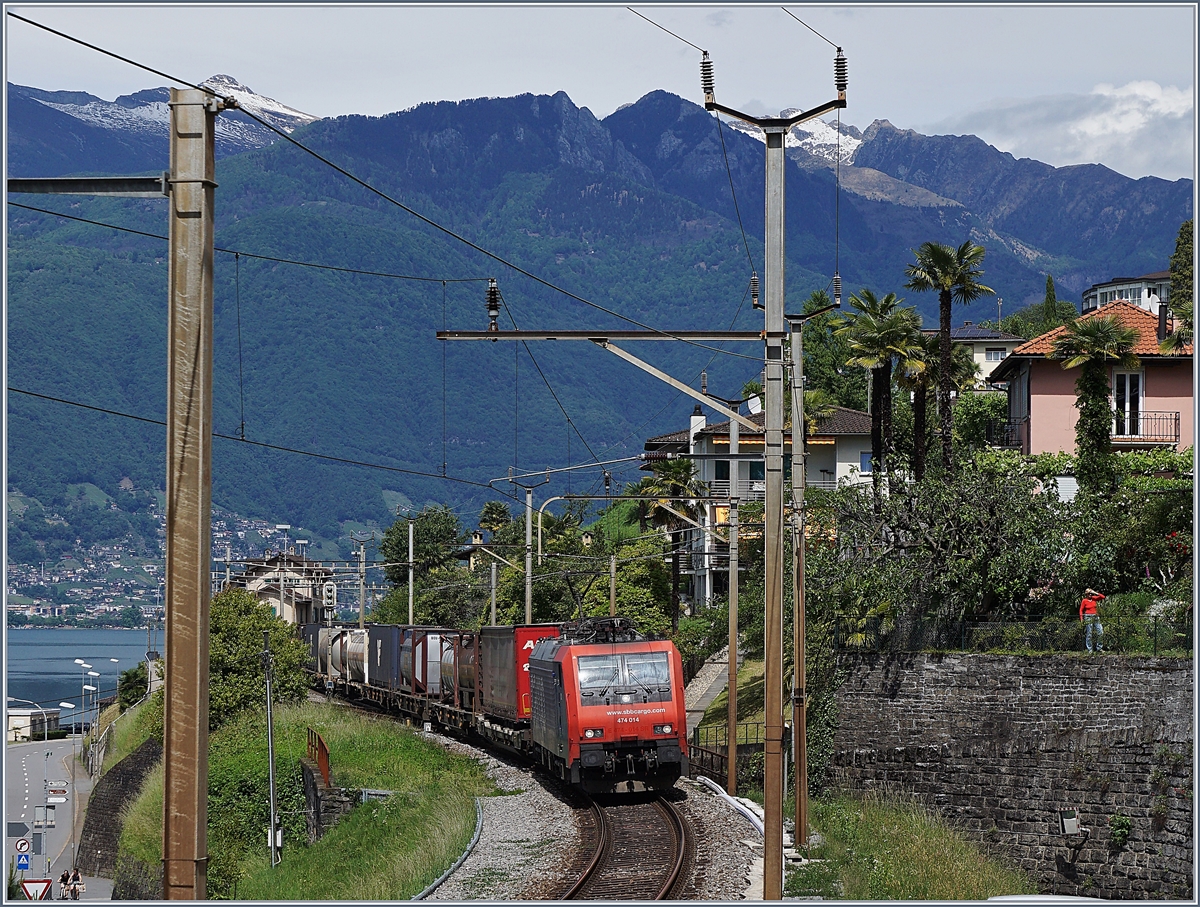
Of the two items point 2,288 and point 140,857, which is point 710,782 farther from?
point 140,857

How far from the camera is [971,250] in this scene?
50.4 meters

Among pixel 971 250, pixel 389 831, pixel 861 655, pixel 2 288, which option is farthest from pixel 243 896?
pixel 971 250

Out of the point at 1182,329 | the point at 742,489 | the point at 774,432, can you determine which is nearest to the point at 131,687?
the point at 742,489

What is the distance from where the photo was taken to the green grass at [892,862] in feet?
69.9

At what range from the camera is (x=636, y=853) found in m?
23.1

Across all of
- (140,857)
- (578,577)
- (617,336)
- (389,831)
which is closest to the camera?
(617,336)

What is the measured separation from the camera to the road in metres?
57.6

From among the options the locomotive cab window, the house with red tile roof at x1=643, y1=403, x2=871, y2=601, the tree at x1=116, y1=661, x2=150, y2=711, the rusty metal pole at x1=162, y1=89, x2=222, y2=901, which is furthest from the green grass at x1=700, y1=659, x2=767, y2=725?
the tree at x1=116, y1=661, x2=150, y2=711

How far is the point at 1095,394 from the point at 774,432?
94.4 ft

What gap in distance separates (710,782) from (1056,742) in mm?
8214

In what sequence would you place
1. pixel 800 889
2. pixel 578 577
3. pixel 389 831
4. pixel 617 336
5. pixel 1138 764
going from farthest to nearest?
pixel 578 577
pixel 1138 764
pixel 389 831
pixel 800 889
pixel 617 336

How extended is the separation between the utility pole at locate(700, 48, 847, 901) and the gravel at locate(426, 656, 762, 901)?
9.15 feet

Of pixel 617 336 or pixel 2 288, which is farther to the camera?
pixel 617 336

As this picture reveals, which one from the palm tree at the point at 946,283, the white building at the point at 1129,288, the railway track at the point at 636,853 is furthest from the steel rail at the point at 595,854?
the white building at the point at 1129,288
